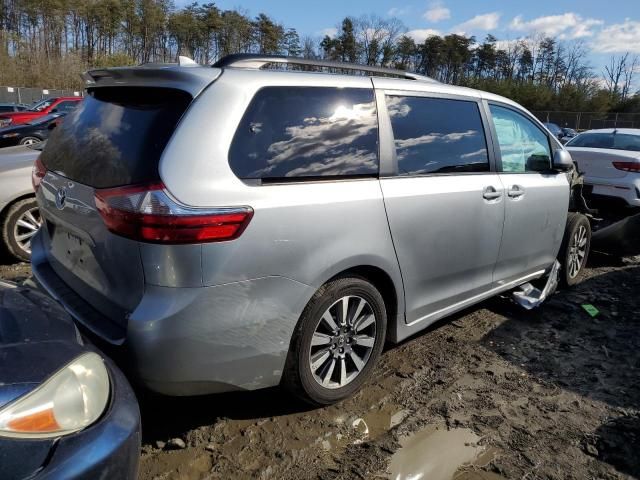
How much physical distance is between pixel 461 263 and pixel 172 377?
2044mm

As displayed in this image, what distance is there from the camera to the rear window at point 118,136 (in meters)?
2.25

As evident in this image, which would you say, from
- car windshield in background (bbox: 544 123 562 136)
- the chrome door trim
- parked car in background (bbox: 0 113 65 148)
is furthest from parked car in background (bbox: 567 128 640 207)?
car windshield in background (bbox: 544 123 562 136)

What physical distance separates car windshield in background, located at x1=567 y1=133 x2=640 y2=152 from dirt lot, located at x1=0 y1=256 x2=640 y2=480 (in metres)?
5.08

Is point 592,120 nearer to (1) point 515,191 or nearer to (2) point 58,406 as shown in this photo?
(1) point 515,191

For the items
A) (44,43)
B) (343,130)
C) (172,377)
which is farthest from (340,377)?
(44,43)

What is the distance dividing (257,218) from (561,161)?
10.2ft

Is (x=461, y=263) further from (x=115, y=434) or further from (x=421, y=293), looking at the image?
(x=115, y=434)

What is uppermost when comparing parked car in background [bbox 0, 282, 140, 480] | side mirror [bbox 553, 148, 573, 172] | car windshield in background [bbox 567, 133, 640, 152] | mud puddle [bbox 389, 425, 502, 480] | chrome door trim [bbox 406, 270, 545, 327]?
car windshield in background [bbox 567, 133, 640, 152]

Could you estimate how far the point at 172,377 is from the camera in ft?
7.39

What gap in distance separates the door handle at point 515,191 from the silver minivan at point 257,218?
34 centimetres

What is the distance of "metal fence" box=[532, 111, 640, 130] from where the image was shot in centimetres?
4543

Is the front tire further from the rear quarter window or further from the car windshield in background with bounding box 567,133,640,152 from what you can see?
the car windshield in background with bounding box 567,133,640,152

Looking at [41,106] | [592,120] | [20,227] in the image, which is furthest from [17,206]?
[592,120]

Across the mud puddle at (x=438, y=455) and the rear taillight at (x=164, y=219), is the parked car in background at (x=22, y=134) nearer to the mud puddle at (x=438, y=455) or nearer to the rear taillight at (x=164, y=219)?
the rear taillight at (x=164, y=219)
